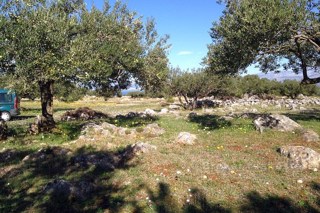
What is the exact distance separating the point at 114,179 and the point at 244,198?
17.1 feet

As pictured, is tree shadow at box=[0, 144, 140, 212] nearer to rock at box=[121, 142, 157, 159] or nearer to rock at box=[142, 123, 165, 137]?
rock at box=[121, 142, 157, 159]

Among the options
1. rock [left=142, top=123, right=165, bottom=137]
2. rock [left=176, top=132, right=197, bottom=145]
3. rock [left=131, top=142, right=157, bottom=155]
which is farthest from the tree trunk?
rock [left=176, top=132, right=197, bottom=145]

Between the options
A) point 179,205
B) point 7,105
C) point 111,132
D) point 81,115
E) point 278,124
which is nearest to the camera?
point 179,205

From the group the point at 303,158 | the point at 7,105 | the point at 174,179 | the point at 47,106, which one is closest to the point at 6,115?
the point at 7,105

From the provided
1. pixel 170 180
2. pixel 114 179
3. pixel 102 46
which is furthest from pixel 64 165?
pixel 102 46

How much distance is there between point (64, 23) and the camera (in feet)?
58.5

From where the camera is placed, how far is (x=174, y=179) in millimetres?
12461

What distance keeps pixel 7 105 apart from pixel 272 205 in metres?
36.3

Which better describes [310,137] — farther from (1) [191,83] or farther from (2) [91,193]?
(1) [191,83]

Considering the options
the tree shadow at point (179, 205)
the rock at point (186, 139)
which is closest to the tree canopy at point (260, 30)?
the rock at point (186, 139)

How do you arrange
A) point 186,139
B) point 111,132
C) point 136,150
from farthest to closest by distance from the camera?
point 111,132 → point 186,139 → point 136,150

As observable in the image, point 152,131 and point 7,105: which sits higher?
point 7,105

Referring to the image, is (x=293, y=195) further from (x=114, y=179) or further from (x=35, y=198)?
(x=35, y=198)

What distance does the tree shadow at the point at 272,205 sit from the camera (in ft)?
32.2
